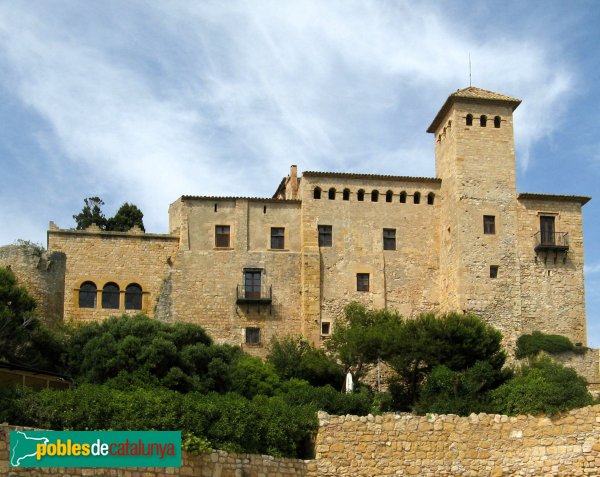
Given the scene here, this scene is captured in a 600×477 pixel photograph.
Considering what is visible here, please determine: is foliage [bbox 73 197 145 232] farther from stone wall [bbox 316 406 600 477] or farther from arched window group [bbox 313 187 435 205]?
stone wall [bbox 316 406 600 477]

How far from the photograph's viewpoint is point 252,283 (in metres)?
43.8

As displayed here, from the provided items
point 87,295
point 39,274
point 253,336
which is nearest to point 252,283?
point 253,336

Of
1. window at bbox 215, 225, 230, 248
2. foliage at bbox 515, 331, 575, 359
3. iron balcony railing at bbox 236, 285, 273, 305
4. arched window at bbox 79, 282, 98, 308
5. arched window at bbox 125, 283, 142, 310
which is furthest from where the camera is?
window at bbox 215, 225, 230, 248

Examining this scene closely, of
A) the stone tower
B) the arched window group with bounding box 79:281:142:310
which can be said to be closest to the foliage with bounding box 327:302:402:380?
the stone tower

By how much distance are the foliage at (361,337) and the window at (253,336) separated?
10.5 feet

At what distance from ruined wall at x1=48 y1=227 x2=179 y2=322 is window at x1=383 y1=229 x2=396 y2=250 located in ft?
29.1

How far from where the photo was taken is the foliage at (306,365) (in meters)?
39.0

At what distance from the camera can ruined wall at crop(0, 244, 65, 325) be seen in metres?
40.6

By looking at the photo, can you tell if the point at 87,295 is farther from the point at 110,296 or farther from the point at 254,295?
the point at 254,295

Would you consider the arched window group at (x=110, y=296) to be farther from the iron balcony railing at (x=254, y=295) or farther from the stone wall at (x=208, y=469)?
the stone wall at (x=208, y=469)

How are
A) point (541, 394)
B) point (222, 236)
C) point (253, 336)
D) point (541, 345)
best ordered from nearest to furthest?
point (541, 394) < point (541, 345) < point (253, 336) < point (222, 236)

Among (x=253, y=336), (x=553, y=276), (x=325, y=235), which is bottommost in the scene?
(x=253, y=336)

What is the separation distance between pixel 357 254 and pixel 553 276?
27.4ft

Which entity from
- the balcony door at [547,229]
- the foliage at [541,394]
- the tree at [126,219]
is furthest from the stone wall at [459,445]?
the tree at [126,219]
